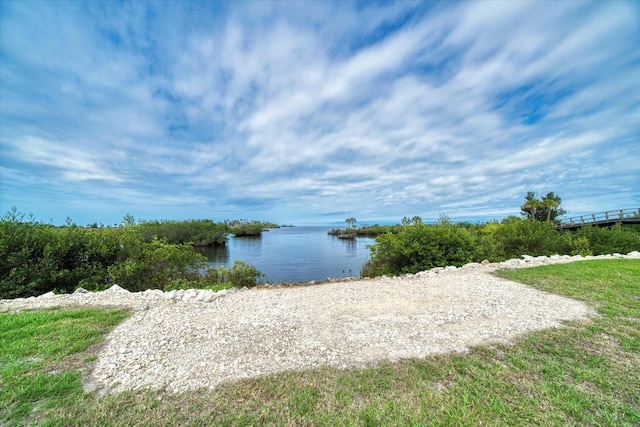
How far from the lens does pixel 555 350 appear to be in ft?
10.6

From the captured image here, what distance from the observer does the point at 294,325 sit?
432cm

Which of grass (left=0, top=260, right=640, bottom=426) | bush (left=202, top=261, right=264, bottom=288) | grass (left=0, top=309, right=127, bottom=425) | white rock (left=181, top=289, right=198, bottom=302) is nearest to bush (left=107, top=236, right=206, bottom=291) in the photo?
bush (left=202, top=261, right=264, bottom=288)

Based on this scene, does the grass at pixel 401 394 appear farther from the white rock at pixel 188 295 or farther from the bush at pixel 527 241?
the bush at pixel 527 241

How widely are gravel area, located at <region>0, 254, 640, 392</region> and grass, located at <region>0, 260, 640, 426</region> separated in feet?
0.82

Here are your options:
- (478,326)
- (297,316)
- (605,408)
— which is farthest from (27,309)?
(605,408)

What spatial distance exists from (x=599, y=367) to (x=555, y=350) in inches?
15.7

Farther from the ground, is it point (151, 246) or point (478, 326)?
point (151, 246)

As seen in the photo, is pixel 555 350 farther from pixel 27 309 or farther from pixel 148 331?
pixel 27 309

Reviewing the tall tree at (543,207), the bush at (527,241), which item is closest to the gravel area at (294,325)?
the bush at (527,241)

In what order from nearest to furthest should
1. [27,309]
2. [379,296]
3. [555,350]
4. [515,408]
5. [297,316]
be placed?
[515,408], [555,350], [297,316], [27,309], [379,296]

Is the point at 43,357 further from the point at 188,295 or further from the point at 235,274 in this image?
the point at 235,274

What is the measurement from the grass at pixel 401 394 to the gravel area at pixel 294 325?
9.9 inches

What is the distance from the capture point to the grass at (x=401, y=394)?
2.21 m

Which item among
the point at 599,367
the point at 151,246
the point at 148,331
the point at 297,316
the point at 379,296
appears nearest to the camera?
the point at 599,367
